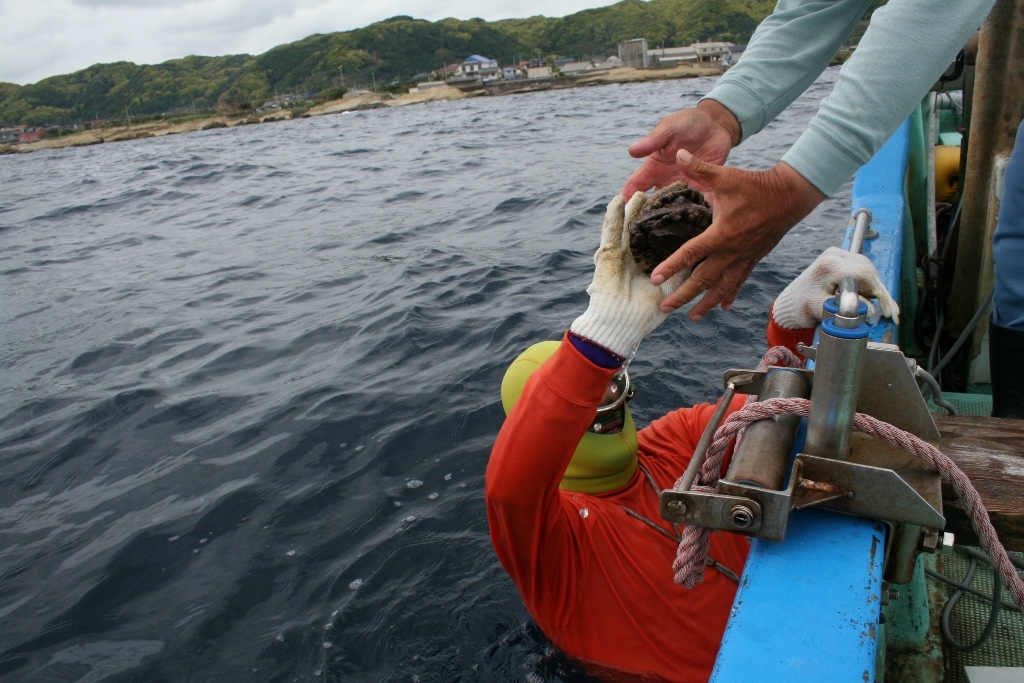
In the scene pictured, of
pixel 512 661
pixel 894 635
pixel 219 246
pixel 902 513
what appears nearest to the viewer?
pixel 902 513

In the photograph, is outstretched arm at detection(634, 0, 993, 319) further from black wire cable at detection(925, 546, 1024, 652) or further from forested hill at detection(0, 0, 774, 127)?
forested hill at detection(0, 0, 774, 127)

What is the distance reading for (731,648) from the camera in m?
1.09

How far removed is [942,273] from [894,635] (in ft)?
9.04

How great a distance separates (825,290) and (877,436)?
1.29 metres

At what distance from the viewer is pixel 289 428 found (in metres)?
4.61

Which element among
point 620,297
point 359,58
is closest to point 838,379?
point 620,297

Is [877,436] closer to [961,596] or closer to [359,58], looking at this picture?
[961,596]

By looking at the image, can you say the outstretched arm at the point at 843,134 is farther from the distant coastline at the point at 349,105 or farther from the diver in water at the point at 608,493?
the distant coastline at the point at 349,105

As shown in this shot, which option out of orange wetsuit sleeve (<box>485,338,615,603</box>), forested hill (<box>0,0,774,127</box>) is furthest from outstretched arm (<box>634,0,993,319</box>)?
forested hill (<box>0,0,774,127</box>)

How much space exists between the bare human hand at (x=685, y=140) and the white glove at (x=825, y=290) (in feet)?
1.92

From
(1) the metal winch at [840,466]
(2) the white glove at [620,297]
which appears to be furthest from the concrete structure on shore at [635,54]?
(1) the metal winch at [840,466]

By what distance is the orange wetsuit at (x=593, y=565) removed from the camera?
188cm

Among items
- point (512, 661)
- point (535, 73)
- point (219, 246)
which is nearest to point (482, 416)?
point (512, 661)

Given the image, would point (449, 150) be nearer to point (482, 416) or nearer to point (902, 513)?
point (482, 416)
